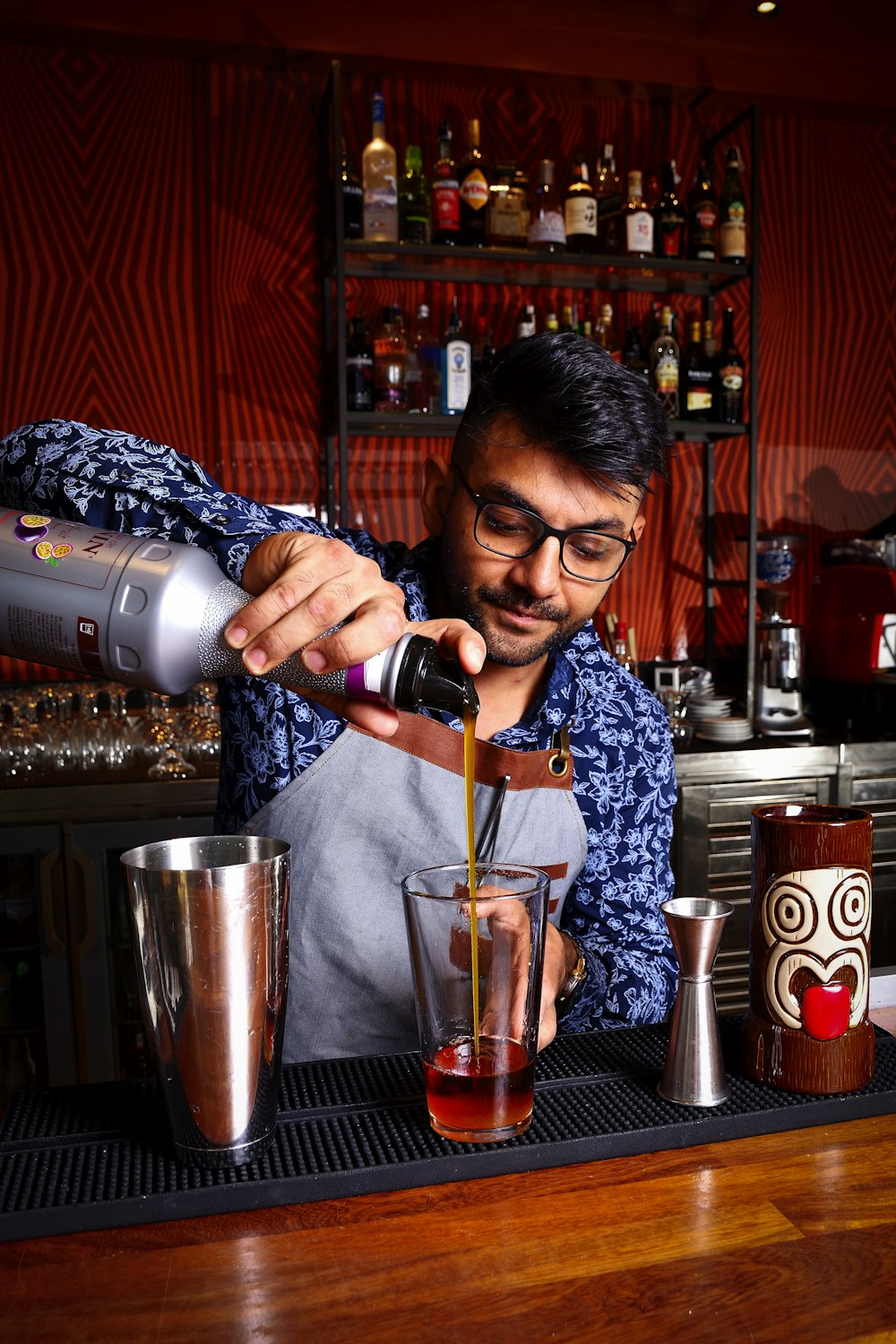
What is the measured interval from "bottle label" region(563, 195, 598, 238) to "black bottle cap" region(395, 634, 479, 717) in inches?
112

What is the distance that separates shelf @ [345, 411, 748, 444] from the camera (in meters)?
3.16

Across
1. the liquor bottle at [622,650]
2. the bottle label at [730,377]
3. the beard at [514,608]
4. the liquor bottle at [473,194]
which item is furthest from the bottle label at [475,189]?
the beard at [514,608]

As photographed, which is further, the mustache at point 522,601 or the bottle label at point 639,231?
the bottle label at point 639,231

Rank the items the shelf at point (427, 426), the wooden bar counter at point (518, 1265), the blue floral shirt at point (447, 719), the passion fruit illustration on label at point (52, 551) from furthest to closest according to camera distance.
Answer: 1. the shelf at point (427, 426)
2. the blue floral shirt at point (447, 719)
3. the passion fruit illustration on label at point (52, 551)
4. the wooden bar counter at point (518, 1265)

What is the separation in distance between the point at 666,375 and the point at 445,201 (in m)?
0.86

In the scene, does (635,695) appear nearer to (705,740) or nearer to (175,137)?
(705,740)

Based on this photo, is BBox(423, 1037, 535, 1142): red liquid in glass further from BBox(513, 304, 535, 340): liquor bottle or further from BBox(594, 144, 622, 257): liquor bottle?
BBox(594, 144, 622, 257): liquor bottle

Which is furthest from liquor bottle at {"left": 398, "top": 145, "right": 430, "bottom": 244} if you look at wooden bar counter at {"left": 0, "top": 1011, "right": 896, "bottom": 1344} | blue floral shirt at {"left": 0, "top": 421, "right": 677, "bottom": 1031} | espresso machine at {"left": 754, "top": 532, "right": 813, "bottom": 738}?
wooden bar counter at {"left": 0, "top": 1011, "right": 896, "bottom": 1344}

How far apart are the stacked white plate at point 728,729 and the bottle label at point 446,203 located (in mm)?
1675

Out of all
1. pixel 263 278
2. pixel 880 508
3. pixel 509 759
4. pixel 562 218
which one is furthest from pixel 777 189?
pixel 509 759

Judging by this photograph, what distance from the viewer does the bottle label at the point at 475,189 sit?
10.8 ft

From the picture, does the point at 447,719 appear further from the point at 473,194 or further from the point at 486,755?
the point at 473,194

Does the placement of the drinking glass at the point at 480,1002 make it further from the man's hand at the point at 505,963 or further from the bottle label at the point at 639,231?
the bottle label at the point at 639,231

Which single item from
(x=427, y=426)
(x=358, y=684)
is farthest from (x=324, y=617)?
(x=427, y=426)
